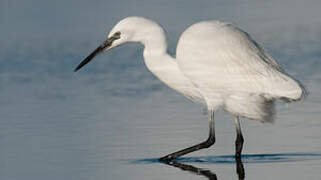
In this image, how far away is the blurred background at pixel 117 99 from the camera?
8.49 metres

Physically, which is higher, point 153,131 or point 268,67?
point 268,67

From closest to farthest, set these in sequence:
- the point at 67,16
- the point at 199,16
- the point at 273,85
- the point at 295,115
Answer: the point at 273,85, the point at 295,115, the point at 199,16, the point at 67,16

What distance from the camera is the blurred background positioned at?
27.9ft

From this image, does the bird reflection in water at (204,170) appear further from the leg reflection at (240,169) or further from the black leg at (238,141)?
the black leg at (238,141)

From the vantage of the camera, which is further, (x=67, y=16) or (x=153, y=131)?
(x=67, y=16)

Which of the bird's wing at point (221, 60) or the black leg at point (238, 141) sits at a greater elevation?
the bird's wing at point (221, 60)

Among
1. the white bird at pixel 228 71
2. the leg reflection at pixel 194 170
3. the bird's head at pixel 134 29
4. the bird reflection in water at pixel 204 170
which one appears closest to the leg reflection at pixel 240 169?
the bird reflection in water at pixel 204 170

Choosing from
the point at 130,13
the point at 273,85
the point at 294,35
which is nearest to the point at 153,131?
the point at 273,85

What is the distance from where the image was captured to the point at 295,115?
33.4 feet

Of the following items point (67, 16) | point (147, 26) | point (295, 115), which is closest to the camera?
point (147, 26)

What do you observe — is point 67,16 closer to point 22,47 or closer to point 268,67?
point 22,47

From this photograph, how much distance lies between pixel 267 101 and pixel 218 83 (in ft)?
1.85

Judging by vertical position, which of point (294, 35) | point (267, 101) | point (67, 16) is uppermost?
point (267, 101)

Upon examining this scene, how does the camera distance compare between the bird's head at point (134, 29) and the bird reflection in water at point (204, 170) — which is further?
the bird's head at point (134, 29)
